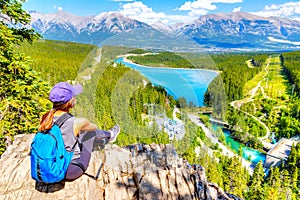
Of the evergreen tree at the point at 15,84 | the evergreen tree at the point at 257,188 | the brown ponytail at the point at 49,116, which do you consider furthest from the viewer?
the evergreen tree at the point at 257,188

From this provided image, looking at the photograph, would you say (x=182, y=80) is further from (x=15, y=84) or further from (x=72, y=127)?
(x=15, y=84)

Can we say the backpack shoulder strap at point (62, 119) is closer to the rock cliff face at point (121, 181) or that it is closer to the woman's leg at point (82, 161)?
the woman's leg at point (82, 161)

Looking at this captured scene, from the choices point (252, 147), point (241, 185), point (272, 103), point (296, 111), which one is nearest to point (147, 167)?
point (241, 185)

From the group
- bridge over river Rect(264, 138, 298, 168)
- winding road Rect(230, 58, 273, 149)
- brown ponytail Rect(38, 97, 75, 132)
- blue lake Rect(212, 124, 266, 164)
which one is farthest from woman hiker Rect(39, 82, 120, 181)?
winding road Rect(230, 58, 273, 149)

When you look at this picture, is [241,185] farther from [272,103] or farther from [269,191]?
[272,103]

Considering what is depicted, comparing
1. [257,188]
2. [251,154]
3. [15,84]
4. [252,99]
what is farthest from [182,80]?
[252,99]

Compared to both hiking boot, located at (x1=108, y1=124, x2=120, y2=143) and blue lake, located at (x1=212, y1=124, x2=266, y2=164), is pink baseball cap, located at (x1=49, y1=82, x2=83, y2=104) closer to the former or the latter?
hiking boot, located at (x1=108, y1=124, x2=120, y2=143)

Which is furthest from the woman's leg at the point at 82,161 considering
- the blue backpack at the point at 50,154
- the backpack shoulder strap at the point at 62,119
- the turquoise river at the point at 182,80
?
the turquoise river at the point at 182,80
